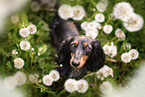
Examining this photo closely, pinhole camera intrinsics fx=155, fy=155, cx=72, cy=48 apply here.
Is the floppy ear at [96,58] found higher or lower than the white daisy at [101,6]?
lower

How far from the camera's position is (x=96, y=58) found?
2264mm

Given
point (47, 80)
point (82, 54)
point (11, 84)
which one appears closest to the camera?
point (11, 84)

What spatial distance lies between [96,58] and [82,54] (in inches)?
16.6

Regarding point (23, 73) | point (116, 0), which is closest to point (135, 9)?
point (116, 0)

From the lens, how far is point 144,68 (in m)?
2.43

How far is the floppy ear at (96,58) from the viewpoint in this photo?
2.17 meters

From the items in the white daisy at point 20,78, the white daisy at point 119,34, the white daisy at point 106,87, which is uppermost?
the white daisy at point 119,34

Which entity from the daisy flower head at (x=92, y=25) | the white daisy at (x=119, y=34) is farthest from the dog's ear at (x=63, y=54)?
the white daisy at (x=119, y=34)

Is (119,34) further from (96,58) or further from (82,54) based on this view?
(82,54)

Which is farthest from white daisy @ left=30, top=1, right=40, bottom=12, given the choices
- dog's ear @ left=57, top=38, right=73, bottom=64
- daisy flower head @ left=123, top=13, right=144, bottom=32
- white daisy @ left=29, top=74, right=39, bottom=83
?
daisy flower head @ left=123, top=13, right=144, bottom=32

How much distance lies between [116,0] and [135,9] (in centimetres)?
35

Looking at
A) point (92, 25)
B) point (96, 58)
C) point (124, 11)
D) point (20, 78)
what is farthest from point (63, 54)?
point (124, 11)

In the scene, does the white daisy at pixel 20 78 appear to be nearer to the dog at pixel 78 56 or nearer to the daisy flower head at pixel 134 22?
the dog at pixel 78 56

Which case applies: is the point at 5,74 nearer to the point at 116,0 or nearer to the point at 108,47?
the point at 108,47
